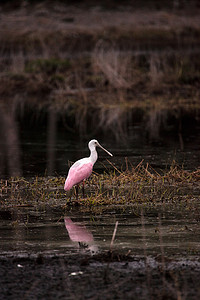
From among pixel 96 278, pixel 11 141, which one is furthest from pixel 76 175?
pixel 11 141

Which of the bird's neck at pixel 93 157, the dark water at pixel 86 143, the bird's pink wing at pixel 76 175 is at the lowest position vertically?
the dark water at pixel 86 143

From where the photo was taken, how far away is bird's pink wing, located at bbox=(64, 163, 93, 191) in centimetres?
1001

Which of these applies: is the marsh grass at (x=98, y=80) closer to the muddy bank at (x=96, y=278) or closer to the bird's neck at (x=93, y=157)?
the bird's neck at (x=93, y=157)

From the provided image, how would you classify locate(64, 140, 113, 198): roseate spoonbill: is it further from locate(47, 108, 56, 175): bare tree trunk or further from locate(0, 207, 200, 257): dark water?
locate(47, 108, 56, 175): bare tree trunk

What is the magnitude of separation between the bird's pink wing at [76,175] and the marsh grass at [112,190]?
0.23 meters

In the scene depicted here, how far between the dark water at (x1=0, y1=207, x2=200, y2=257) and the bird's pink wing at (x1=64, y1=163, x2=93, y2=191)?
52 cm

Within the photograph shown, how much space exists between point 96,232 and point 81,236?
234 millimetres

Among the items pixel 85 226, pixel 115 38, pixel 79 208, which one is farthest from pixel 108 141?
pixel 115 38

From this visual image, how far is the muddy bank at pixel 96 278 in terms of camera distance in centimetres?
620

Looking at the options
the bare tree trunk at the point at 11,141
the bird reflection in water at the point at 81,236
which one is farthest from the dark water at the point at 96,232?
the bare tree trunk at the point at 11,141

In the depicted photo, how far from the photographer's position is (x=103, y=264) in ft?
22.9

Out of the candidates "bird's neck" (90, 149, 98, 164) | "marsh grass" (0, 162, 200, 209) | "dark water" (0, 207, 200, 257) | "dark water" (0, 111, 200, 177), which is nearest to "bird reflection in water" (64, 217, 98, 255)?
"dark water" (0, 207, 200, 257)

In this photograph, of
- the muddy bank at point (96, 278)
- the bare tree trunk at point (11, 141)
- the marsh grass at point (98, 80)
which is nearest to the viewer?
the muddy bank at point (96, 278)

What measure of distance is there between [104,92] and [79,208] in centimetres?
1796
